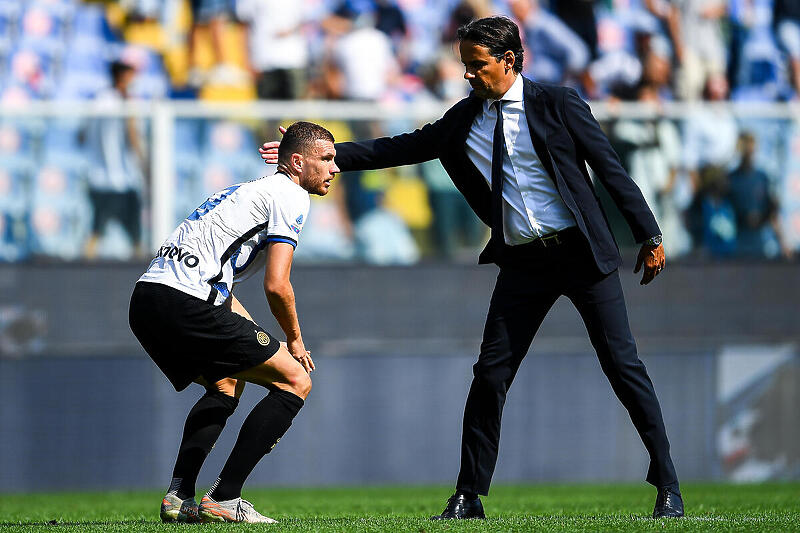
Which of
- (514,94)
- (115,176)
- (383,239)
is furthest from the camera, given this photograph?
(383,239)

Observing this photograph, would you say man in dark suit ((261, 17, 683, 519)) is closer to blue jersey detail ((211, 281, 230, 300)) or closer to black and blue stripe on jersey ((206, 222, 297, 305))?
black and blue stripe on jersey ((206, 222, 297, 305))

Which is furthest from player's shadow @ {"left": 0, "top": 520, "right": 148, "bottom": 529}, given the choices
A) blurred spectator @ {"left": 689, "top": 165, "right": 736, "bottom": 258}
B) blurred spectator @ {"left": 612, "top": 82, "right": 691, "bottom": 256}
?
blurred spectator @ {"left": 689, "top": 165, "right": 736, "bottom": 258}

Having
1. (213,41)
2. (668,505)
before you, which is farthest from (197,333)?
(213,41)

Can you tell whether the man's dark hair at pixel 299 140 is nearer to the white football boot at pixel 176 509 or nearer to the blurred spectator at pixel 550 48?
the white football boot at pixel 176 509

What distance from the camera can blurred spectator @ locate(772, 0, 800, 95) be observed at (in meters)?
13.1

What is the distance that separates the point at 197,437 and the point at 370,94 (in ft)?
23.2

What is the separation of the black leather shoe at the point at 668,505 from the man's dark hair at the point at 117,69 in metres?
8.26

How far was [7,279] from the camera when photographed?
36.0 feet

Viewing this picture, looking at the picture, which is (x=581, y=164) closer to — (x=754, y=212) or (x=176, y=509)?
(x=176, y=509)

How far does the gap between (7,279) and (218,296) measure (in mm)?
5997

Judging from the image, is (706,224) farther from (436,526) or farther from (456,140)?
(436,526)

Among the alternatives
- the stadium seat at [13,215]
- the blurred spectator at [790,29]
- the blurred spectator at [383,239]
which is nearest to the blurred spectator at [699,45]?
the blurred spectator at [790,29]

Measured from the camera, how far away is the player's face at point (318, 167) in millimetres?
5695

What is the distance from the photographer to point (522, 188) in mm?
5785
